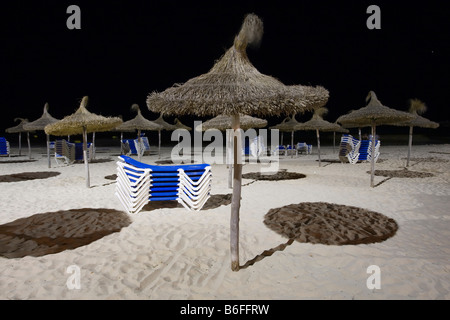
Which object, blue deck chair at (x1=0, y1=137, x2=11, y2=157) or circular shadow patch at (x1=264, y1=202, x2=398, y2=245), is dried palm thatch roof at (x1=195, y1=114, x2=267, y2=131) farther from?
blue deck chair at (x1=0, y1=137, x2=11, y2=157)

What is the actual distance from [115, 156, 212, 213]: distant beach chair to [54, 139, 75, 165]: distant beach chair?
874 cm

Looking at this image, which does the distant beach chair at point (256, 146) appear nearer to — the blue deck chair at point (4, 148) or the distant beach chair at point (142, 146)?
the distant beach chair at point (142, 146)

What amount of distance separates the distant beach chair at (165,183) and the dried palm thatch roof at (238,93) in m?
2.50

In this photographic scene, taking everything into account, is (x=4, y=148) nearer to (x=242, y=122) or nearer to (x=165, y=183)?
(x=242, y=122)

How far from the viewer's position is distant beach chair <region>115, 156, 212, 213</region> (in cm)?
523

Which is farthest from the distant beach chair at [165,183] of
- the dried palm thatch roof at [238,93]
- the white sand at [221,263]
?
the dried palm thatch roof at [238,93]

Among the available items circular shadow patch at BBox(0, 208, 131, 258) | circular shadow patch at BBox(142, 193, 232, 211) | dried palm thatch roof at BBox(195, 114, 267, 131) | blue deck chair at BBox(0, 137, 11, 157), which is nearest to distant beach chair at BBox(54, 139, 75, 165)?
blue deck chair at BBox(0, 137, 11, 157)

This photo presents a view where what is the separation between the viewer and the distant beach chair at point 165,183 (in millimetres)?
5226

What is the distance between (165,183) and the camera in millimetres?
5438

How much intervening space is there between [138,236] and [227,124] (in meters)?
5.20

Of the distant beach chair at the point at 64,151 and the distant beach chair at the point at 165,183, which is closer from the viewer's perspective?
the distant beach chair at the point at 165,183
